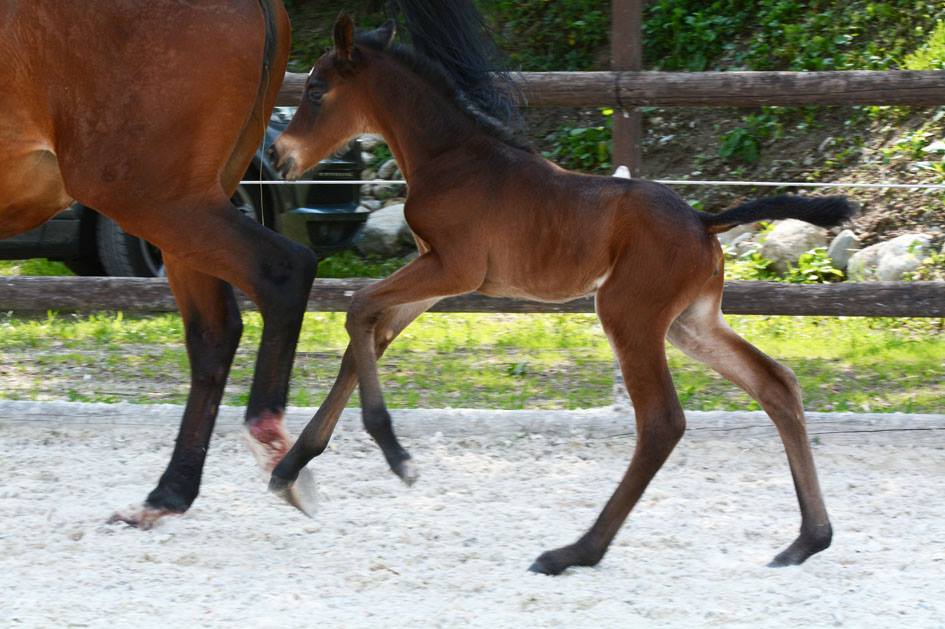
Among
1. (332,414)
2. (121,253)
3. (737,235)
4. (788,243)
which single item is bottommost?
(737,235)

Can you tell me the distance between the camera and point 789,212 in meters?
3.55

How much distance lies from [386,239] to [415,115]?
18.1ft

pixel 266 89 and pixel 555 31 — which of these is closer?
pixel 266 89

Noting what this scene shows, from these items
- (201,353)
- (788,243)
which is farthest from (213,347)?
(788,243)

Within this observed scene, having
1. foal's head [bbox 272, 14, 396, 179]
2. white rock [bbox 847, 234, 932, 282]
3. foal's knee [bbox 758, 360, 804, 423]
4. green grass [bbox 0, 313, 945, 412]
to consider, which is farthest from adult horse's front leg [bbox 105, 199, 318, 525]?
white rock [bbox 847, 234, 932, 282]

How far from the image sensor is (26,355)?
6750 millimetres

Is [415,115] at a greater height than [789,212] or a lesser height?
greater

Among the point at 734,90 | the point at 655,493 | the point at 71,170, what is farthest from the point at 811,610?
the point at 734,90

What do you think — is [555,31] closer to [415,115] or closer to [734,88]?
[734,88]

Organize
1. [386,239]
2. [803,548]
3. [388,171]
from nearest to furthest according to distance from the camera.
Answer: [803,548]
[386,239]
[388,171]

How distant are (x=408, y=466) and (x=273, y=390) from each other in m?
0.49

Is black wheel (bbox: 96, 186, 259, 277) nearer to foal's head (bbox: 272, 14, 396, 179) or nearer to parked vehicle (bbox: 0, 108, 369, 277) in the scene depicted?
parked vehicle (bbox: 0, 108, 369, 277)

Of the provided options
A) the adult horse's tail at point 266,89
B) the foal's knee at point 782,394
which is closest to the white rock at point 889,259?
the foal's knee at point 782,394

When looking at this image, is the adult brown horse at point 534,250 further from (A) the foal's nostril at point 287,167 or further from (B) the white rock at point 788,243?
(B) the white rock at point 788,243
